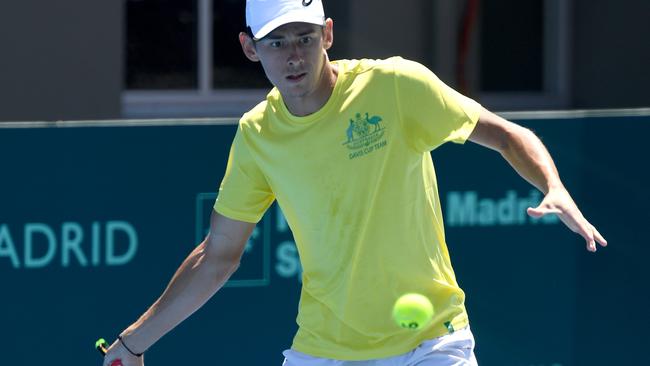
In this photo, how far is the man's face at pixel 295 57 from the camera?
154 inches

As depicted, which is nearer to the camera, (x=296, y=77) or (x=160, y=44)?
(x=296, y=77)

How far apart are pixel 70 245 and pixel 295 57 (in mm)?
2199

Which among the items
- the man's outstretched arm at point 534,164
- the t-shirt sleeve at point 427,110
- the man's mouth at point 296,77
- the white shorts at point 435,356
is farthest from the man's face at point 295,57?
the white shorts at point 435,356

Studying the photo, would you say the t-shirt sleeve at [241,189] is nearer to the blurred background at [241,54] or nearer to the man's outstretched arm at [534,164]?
the man's outstretched arm at [534,164]

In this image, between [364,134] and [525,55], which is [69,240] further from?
[525,55]

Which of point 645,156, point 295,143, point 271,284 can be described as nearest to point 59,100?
point 271,284

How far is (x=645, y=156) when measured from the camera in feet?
22.0

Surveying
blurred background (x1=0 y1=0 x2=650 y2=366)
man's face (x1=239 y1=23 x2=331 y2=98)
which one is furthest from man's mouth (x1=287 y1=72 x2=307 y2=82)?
blurred background (x1=0 y1=0 x2=650 y2=366)

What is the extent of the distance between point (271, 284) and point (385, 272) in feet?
7.13

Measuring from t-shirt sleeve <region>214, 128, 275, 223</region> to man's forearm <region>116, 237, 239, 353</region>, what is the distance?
6.0 inches

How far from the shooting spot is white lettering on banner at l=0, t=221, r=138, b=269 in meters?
5.66

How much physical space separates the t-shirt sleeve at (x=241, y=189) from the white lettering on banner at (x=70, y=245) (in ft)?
5.64

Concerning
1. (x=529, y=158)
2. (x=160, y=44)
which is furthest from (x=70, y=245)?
(x=160, y=44)

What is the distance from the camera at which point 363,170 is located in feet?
13.0
